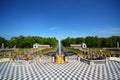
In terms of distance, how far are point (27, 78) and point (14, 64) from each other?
5.48m

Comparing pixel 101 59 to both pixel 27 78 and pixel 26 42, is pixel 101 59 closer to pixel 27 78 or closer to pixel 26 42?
pixel 27 78

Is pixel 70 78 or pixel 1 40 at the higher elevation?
pixel 1 40

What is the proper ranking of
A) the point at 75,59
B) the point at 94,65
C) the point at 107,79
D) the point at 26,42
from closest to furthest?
the point at 107,79 < the point at 94,65 < the point at 75,59 < the point at 26,42

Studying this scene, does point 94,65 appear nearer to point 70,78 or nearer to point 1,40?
point 70,78

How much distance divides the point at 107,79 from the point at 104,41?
44.0 meters

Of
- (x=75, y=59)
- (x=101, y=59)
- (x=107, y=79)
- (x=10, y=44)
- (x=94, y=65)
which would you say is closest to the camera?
(x=107, y=79)

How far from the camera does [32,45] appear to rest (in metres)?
53.9

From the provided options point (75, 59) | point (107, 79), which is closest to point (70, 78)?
point (107, 79)

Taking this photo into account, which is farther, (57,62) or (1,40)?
(1,40)

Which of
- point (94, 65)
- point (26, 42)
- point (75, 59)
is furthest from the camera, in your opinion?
point (26, 42)

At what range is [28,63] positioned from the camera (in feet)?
49.1

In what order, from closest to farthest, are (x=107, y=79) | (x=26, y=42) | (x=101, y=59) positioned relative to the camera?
(x=107, y=79), (x=101, y=59), (x=26, y=42)

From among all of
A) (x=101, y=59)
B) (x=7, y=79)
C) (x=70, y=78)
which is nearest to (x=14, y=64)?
(x=7, y=79)

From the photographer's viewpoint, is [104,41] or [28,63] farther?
[104,41]
